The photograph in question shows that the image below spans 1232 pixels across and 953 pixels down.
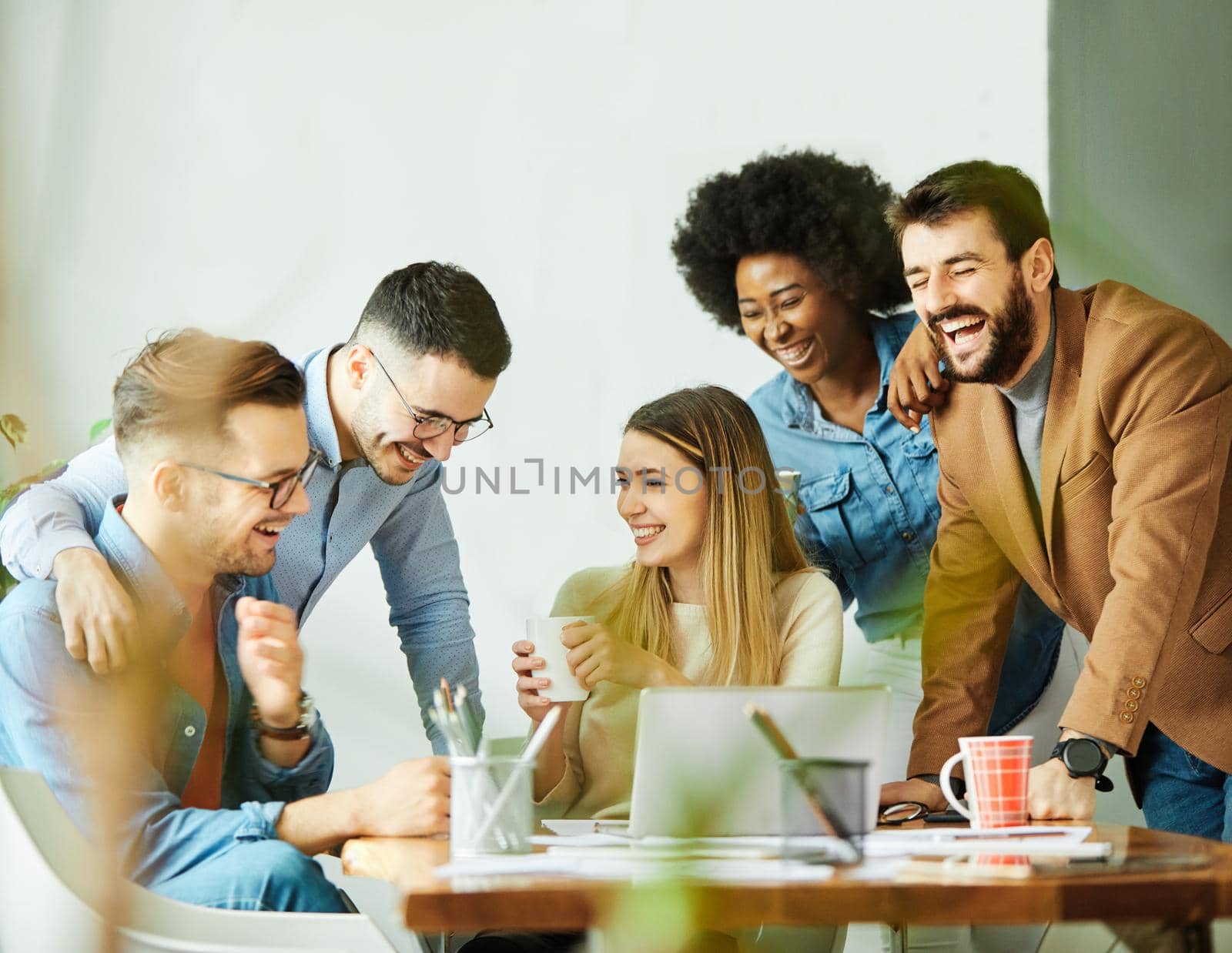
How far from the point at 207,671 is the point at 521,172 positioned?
0.76 metres

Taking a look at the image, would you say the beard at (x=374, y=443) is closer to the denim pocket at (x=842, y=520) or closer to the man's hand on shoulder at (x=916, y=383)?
the denim pocket at (x=842, y=520)

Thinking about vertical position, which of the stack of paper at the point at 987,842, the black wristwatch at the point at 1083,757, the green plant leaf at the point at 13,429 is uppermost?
the green plant leaf at the point at 13,429

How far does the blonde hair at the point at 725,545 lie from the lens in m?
1.64

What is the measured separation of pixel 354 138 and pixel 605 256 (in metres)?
0.36

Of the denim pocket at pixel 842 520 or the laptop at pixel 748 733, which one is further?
the denim pocket at pixel 842 520

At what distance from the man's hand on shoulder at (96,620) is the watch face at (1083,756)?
95 centimetres

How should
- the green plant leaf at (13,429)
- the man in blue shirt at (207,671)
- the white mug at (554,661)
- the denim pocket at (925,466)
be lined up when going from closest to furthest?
the green plant leaf at (13,429), the man in blue shirt at (207,671), the white mug at (554,661), the denim pocket at (925,466)

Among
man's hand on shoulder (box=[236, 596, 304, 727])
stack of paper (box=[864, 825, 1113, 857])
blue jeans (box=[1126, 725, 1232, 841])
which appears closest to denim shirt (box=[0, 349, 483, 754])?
man's hand on shoulder (box=[236, 596, 304, 727])

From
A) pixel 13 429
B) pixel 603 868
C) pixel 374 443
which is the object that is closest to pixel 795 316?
pixel 374 443

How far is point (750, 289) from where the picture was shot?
173cm

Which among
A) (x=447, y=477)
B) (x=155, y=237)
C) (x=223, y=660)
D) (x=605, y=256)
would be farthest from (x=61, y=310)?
(x=605, y=256)

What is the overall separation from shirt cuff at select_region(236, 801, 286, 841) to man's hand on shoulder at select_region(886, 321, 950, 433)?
105 centimetres

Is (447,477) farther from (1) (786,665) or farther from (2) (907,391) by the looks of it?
(2) (907,391)

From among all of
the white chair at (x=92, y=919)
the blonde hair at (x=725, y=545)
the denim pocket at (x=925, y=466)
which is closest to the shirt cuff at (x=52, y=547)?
the white chair at (x=92, y=919)
